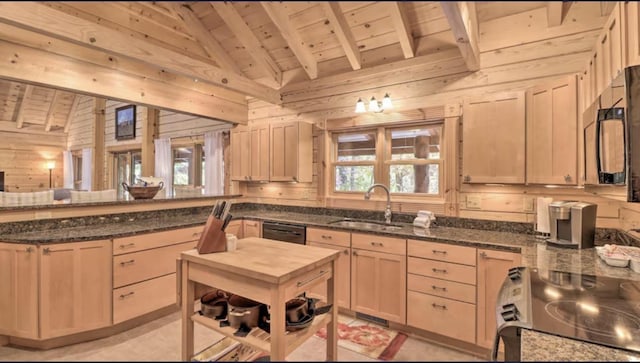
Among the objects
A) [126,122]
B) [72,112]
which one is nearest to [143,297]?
[72,112]

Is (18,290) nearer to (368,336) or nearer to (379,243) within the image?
(368,336)

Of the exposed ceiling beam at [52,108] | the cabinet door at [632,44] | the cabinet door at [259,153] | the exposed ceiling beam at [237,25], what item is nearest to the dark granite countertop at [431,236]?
the cabinet door at [259,153]

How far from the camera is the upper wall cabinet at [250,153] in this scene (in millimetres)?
4160

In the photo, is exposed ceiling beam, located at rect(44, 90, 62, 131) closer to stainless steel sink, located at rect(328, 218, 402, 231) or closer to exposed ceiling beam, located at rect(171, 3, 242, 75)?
stainless steel sink, located at rect(328, 218, 402, 231)

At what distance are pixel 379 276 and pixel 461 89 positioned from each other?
200 cm

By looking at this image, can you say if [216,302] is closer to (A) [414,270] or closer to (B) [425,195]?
(A) [414,270]

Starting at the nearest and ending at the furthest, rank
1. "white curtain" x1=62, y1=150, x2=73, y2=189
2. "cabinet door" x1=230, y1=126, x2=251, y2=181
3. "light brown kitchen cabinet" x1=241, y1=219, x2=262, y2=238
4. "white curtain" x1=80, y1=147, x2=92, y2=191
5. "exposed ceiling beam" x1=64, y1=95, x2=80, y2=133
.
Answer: "light brown kitchen cabinet" x1=241, y1=219, x2=262, y2=238 → "cabinet door" x1=230, y1=126, x2=251, y2=181 → "exposed ceiling beam" x1=64, y1=95, x2=80, y2=133 → "white curtain" x1=62, y1=150, x2=73, y2=189 → "white curtain" x1=80, y1=147, x2=92, y2=191

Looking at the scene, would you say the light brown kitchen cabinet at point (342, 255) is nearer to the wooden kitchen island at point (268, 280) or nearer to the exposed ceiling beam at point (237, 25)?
the wooden kitchen island at point (268, 280)

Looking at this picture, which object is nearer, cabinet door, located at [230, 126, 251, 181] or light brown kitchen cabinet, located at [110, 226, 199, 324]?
light brown kitchen cabinet, located at [110, 226, 199, 324]

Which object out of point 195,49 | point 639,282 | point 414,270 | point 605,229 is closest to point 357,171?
point 414,270

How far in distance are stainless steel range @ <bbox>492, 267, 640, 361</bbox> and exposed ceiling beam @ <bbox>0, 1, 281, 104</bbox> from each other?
4.21 ft

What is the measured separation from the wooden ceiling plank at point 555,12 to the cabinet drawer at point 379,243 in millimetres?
2308

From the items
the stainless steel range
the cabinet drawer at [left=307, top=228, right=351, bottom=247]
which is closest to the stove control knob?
the stainless steel range

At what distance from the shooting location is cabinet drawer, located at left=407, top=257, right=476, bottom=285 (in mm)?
2490
